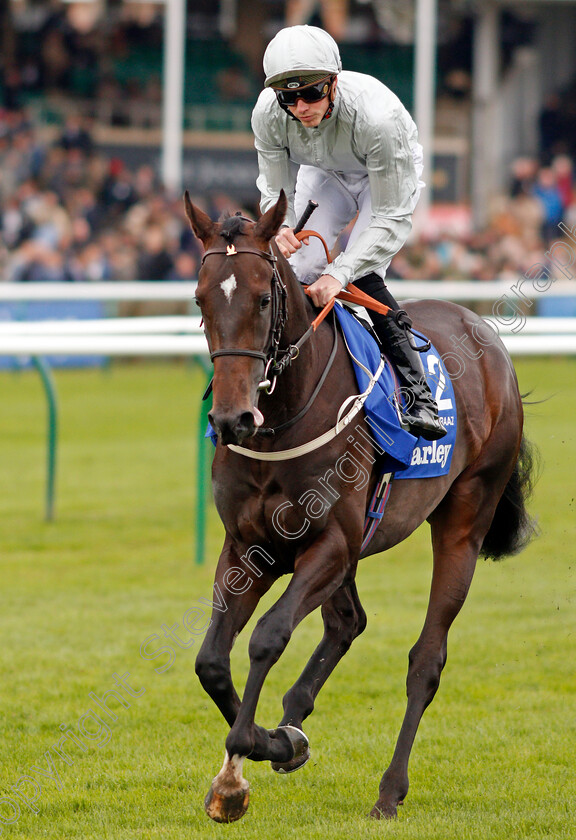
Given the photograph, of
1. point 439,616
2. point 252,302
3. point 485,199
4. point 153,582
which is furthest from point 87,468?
point 485,199

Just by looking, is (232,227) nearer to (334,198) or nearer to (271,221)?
(271,221)

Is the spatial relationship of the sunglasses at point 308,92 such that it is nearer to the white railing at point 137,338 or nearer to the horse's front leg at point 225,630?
the horse's front leg at point 225,630

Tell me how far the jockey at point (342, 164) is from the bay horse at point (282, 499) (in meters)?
0.28

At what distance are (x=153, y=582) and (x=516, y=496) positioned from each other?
256cm

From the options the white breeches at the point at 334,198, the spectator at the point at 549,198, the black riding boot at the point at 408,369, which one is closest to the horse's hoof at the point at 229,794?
the black riding boot at the point at 408,369

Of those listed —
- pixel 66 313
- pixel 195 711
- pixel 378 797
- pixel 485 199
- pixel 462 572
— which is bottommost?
pixel 485 199

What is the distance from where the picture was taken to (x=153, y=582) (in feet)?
23.2

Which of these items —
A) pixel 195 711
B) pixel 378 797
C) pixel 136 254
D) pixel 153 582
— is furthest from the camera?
pixel 136 254

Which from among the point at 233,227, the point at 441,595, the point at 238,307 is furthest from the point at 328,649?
the point at 233,227

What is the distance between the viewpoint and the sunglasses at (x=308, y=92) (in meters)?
3.97

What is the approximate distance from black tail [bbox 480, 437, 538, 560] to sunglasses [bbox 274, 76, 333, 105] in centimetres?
189

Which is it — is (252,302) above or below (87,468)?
above

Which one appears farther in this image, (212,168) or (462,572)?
(212,168)

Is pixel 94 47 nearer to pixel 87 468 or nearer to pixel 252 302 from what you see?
pixel 87 468
